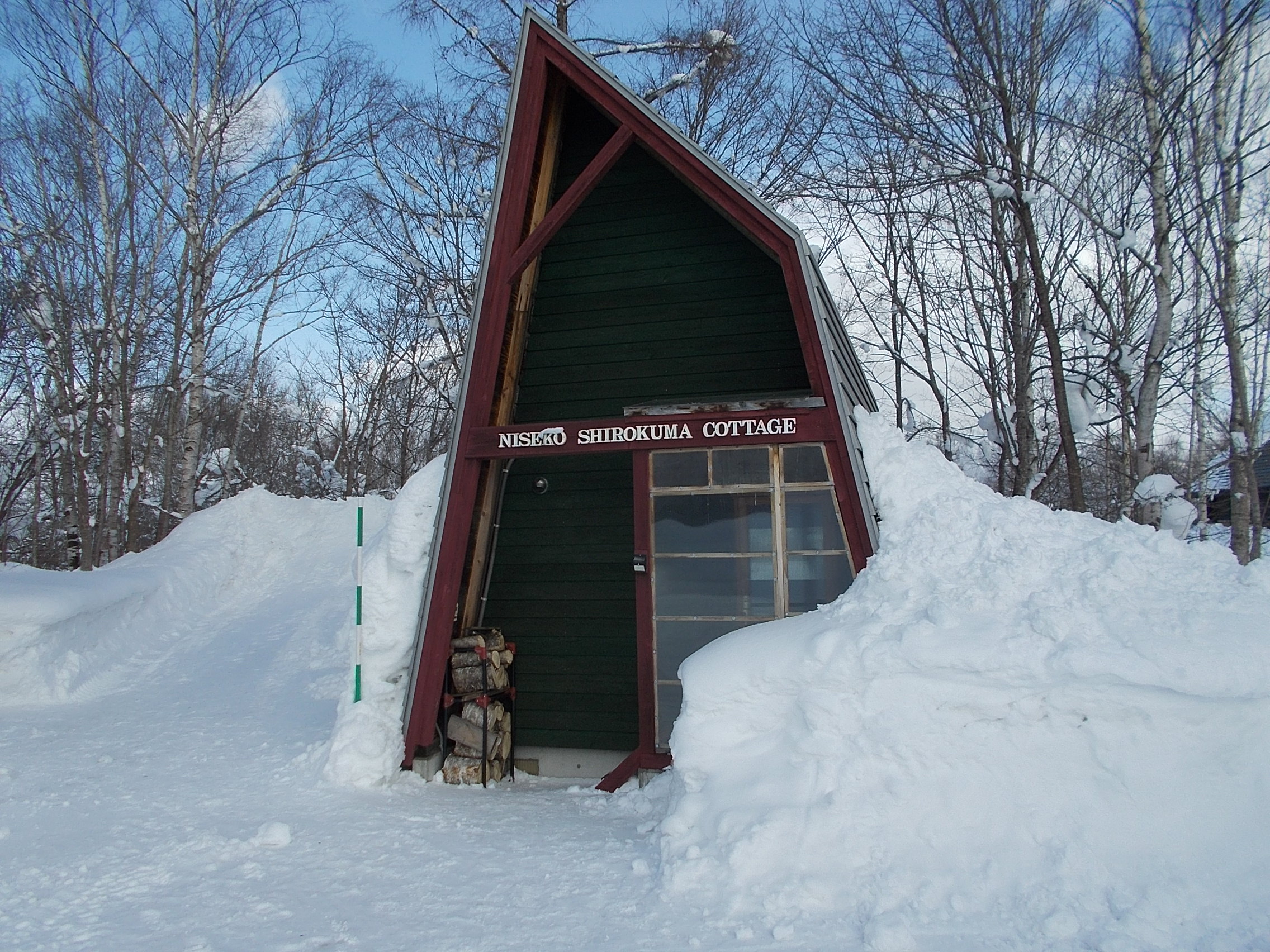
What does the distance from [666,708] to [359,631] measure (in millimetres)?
2649

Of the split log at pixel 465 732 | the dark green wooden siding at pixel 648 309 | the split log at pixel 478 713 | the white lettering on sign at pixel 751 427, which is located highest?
the dark green wooden siding at pixel 648 309

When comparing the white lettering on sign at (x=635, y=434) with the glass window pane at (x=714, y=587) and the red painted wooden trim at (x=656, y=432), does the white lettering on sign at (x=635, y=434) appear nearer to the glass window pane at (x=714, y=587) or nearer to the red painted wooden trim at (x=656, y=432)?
the red painted wooden trim at (x=656, y=432)

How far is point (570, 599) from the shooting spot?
760 centimetres

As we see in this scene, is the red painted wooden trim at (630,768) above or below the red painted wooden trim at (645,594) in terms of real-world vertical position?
below

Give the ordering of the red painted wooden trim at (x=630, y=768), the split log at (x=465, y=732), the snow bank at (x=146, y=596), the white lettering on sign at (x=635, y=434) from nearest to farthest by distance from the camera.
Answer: the white lettering on sign at (x=635, y=434) → the red painted wooden trim at (x=630, y=768) → the split log at (x=465, y=732) → the snow bank at (x=146, y=596)

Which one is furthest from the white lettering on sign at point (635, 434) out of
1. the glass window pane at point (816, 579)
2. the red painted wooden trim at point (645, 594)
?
the glass window pane at point (816, 579)

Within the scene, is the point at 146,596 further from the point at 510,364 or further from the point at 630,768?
the point at 630,768

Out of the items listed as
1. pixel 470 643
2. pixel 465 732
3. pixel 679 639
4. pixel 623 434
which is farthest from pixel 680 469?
pixel 465 732

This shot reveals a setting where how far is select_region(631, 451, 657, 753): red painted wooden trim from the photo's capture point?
6648 millimetres

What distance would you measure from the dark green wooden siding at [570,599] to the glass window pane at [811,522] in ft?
5.40

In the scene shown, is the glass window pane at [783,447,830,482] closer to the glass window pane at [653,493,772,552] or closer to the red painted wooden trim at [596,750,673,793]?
the glass window pane at [653,493,772,552]

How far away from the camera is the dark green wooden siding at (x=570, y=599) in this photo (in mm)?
7449

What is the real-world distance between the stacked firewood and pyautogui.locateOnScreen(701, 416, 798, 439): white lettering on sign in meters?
2.73

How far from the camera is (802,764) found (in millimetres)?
4473
